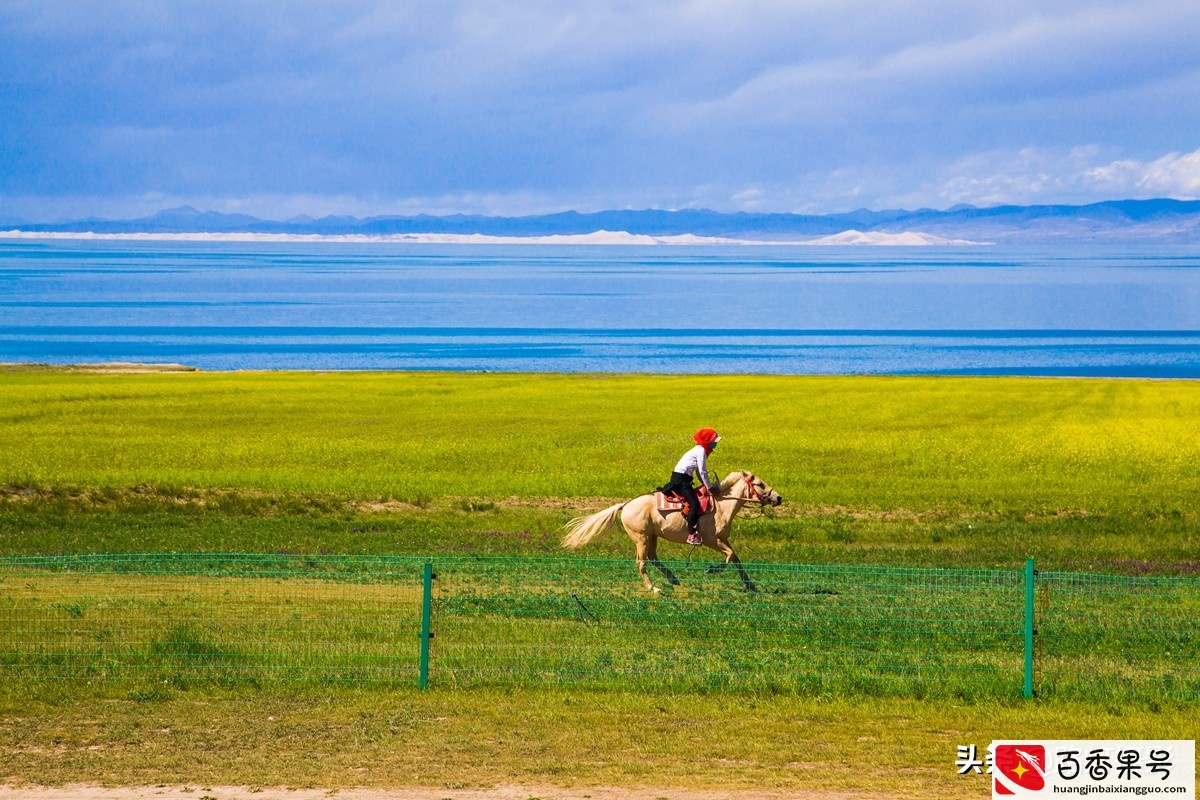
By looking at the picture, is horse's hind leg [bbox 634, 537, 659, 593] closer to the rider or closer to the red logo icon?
the rider

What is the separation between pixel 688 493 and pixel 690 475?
0.92 ft

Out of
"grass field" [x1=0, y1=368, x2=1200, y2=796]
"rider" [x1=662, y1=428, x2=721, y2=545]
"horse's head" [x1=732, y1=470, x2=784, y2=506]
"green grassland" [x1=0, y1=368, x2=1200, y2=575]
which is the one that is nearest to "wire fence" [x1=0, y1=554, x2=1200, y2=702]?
"grass field" [x1=0, y1=368, x2=1200, y2=796]

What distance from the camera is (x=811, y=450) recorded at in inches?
1719

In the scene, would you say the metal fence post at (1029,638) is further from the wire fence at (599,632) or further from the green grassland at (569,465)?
the green grassland at (569,465)

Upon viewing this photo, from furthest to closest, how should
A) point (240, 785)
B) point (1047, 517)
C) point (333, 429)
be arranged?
point (333, 429)
point (1047, 517)
point (240, 785)

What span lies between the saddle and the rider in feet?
0.21

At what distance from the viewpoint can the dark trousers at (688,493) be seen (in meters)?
20.8

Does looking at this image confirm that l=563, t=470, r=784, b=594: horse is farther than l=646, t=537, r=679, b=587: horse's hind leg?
Yes

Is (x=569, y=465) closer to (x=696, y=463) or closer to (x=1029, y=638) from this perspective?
(x=696, y=463)

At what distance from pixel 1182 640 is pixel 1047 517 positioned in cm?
1416

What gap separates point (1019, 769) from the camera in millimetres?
12008

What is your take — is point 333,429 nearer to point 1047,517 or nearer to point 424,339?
point 1047,517

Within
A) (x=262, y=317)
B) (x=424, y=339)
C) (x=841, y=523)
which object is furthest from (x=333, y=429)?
(x=262, y=317)

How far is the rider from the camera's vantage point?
20516 millimetres
